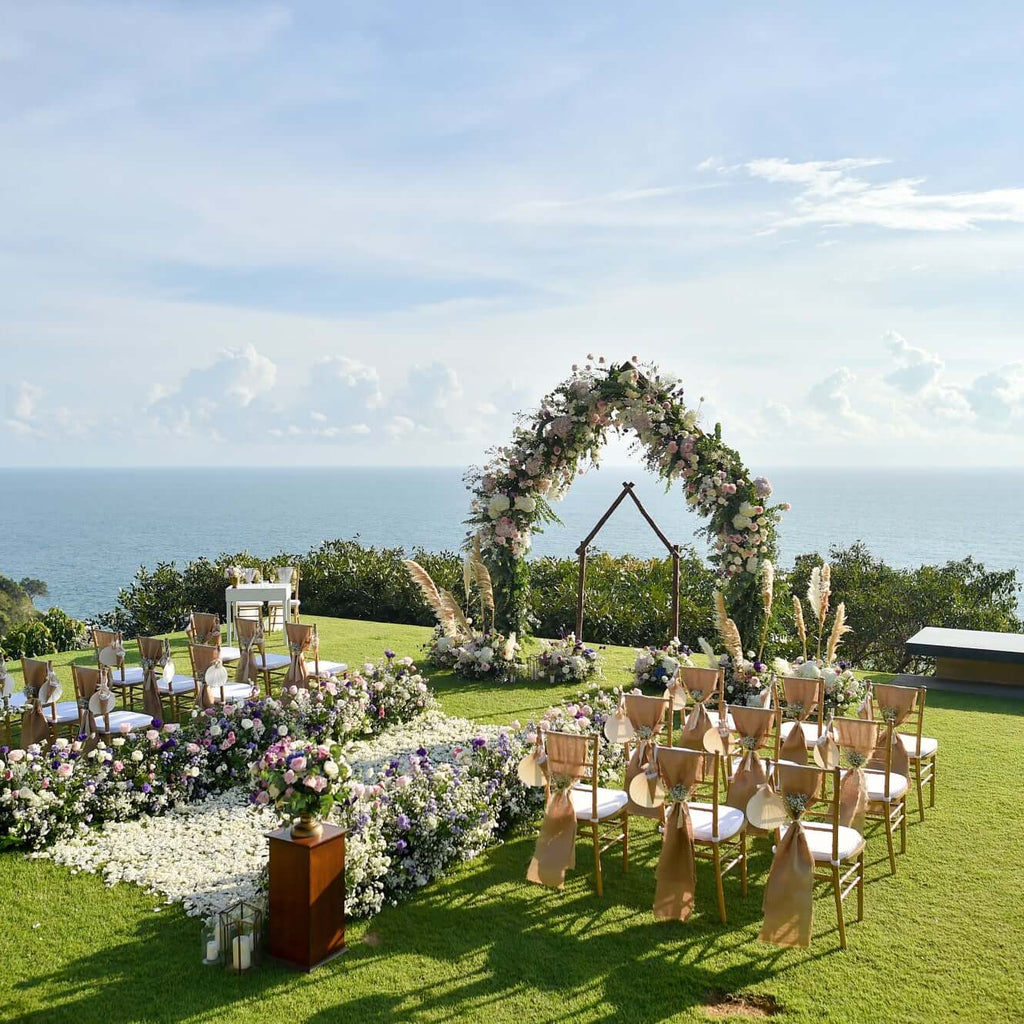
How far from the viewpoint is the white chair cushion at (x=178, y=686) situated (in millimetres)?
8276

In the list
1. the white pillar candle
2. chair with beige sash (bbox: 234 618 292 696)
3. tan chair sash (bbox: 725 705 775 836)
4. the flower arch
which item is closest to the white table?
the flower arch

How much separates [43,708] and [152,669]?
1.01 meters

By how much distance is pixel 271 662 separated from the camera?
9.23m

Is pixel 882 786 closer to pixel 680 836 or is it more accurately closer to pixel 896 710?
pixel 896 710

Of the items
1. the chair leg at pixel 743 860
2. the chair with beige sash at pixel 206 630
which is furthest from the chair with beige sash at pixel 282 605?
the chair leg at pixel 743 860

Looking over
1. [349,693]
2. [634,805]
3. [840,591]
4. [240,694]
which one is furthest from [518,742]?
[840,591]

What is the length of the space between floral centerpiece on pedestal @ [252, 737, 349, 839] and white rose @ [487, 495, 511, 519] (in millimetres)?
6217

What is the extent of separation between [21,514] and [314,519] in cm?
4031

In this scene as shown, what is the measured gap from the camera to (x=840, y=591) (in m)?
13.9

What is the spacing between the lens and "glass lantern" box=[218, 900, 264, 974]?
420cm

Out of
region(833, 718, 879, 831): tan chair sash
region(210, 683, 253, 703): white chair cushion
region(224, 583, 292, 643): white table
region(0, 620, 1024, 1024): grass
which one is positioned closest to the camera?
region(0, 620, 1024, 1024): grass

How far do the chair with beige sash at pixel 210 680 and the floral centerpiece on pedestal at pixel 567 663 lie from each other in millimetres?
3295

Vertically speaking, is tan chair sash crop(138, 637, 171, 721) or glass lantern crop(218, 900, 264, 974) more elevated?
tan chair sash crop(138, 637, 171, 721)

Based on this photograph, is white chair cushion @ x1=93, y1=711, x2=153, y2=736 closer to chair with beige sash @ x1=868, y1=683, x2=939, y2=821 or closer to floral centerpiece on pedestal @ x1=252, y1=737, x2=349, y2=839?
floral centerpiece on pedestal @ x1=252, y1=737, x2=349, y2=839
